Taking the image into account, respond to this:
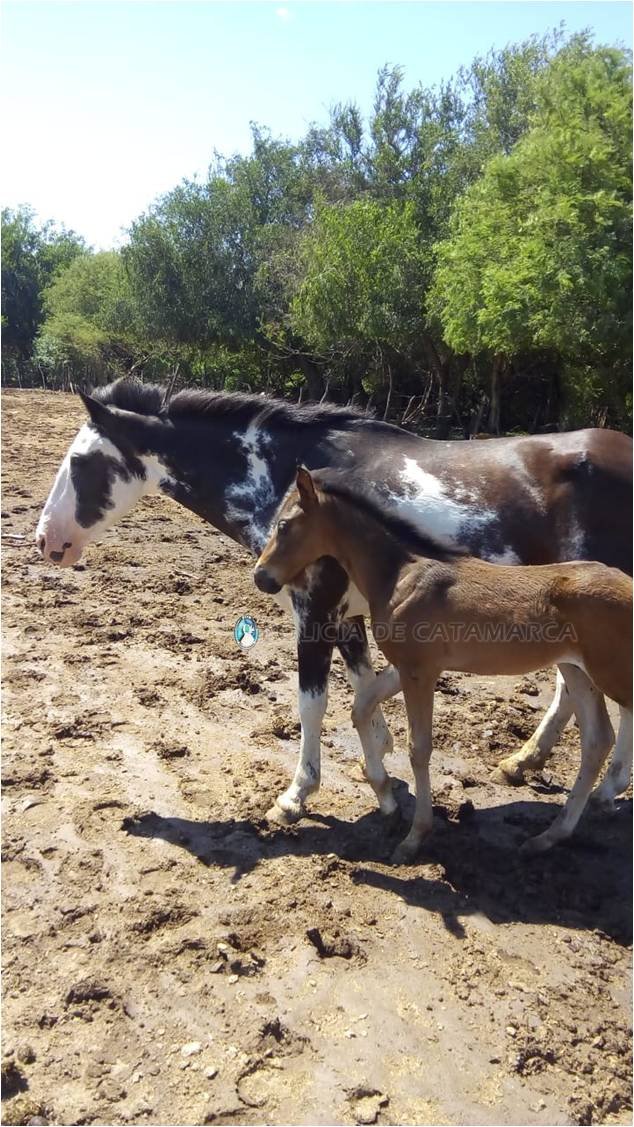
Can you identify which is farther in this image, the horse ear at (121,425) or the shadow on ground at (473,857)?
the horse ear at (121,425)

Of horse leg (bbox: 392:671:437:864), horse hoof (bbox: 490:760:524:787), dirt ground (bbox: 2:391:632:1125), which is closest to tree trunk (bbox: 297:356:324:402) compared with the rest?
dirt ground (bbox: 2:391:632:1125)

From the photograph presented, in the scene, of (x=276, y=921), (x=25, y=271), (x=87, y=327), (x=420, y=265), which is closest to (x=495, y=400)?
(x=420, y=265)

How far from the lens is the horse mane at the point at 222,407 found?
4.72 metres

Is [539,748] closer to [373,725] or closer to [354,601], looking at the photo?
[373,725]

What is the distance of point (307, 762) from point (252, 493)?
1.64 metres

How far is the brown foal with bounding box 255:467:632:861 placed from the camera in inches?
136

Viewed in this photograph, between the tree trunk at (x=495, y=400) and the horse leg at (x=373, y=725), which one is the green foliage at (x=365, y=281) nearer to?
the tree trunk at (x=495, y=400)

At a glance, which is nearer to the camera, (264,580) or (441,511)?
(264,580)

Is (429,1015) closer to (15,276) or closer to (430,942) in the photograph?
(430,942)

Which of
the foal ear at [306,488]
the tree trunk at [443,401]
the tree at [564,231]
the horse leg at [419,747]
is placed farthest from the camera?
the tree trunk at [443,401]

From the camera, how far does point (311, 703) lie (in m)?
4.41

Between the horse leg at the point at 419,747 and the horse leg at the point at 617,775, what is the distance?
121cm

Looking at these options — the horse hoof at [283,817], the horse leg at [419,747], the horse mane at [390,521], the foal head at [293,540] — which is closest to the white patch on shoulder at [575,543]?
the horse mane at [390,521]

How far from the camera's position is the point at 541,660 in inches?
143
